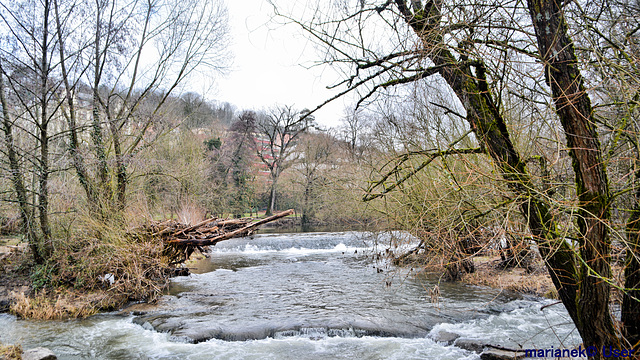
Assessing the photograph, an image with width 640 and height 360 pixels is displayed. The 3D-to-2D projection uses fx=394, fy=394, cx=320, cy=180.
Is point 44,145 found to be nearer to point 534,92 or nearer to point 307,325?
point 307,325

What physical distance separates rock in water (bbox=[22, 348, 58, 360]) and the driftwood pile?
357cm

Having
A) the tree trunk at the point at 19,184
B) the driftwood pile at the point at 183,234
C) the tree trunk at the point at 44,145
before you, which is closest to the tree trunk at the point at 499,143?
the driftwood pile at the point at 183,234

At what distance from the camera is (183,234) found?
33.9 ft

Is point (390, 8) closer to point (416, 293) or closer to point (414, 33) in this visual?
point (414, 33)

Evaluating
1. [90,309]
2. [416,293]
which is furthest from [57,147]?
[416,293]

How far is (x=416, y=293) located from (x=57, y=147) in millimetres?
10269

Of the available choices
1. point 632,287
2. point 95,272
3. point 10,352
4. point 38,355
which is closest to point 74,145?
point 95,272

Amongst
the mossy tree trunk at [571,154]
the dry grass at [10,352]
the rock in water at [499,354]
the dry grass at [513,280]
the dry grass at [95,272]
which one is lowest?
the rock in water at [499,354]

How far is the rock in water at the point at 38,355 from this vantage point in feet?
18.8

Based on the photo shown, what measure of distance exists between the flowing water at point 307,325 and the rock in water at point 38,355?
0.55 metres

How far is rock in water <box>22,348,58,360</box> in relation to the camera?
574cm

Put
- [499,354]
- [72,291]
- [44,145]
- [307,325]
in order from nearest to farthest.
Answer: [499,354] → [307,325] → [44,145] → [72,291]

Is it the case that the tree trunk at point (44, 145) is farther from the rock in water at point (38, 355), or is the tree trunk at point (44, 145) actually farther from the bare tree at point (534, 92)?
the bare tree at point (534, 92)

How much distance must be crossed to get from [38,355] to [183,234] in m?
4.68
